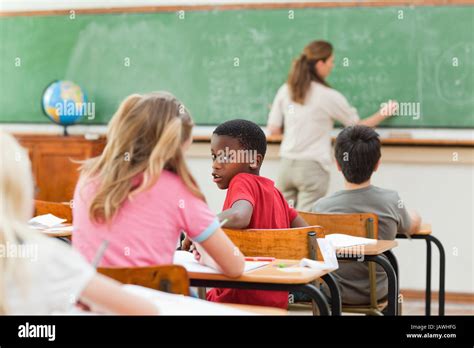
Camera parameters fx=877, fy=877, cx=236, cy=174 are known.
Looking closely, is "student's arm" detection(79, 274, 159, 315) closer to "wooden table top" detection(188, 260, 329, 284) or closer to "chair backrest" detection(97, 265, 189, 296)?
"chair backrest" detection(97, 265, 189, 296)

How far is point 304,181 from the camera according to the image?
5883 millimetres

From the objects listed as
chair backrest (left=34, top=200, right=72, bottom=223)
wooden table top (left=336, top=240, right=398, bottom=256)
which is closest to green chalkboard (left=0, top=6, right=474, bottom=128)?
chair backrest (left=34, top=200, right=72, bottom=223)

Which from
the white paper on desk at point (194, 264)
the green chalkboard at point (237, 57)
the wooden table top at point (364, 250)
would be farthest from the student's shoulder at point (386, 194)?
the green chalkboard at point (237, 57)

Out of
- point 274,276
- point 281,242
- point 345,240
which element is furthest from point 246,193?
point 274,276

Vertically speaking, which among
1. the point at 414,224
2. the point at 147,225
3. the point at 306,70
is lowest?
the point at 414,224

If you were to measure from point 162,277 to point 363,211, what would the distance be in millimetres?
1834

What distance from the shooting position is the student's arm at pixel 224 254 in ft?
7.82

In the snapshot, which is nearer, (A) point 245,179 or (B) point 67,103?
(A) point 245,179

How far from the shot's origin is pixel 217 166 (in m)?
3.28

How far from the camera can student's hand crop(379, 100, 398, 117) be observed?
20.1 ft

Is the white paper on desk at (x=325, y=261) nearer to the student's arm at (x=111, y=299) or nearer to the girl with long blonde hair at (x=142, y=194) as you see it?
the girl with long blonde hair at (x=142, y=194)
